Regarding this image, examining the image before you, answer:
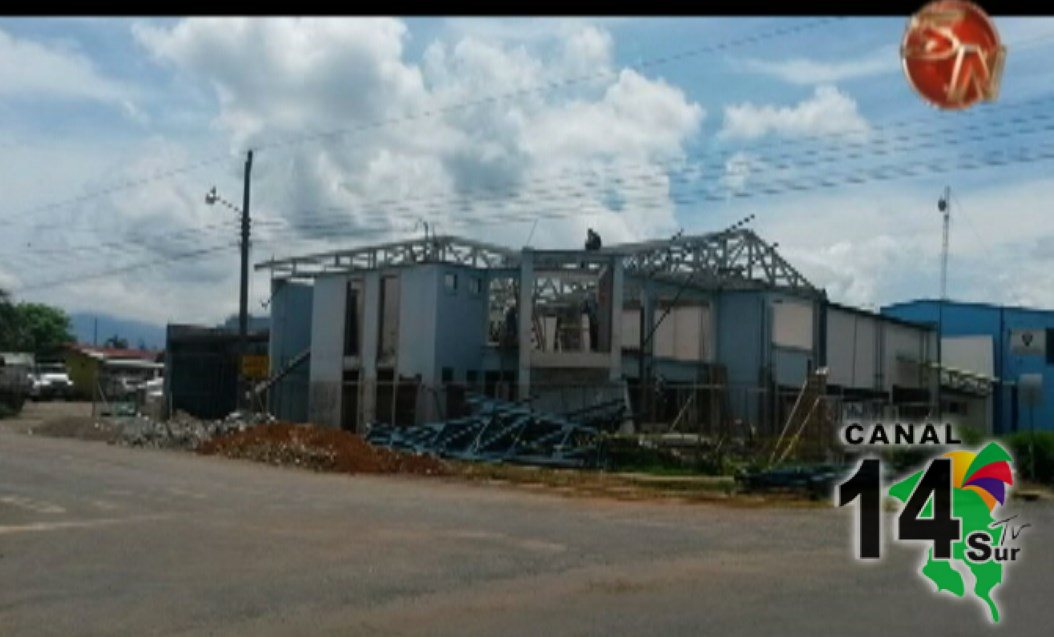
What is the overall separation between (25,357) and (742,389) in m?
50.6

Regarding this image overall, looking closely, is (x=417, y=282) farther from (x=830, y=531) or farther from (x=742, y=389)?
(x=830, y=531)

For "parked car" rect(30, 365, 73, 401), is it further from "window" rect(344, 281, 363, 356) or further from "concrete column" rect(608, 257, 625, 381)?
"concrete column" rect(608, 257, 625, 381)

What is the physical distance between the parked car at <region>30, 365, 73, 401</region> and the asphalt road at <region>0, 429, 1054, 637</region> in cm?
5492

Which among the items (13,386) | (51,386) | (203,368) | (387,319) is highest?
(387,319)

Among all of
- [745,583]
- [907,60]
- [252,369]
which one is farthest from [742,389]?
[907,60]

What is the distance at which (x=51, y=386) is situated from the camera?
7638cm

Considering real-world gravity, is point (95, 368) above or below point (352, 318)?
below

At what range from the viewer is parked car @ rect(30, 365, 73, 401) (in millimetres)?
74938

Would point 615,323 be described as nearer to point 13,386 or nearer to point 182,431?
point 182,431

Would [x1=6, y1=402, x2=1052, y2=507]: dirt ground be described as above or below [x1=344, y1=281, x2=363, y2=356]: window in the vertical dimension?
below

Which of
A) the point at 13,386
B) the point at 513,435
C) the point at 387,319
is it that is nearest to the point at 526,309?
the point at 513,435

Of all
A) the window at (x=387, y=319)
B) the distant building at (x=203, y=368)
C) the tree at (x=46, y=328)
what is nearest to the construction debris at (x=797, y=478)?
the window at (x=387, y=319)

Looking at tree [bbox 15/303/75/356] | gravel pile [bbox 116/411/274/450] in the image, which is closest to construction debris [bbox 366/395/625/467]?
gravel pile [bbox 116/411/274/450]

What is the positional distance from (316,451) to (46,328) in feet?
271
